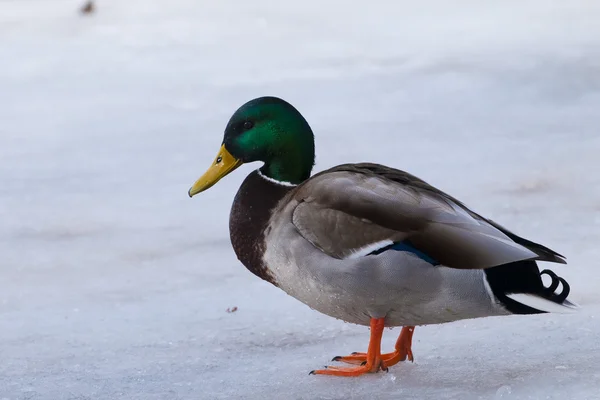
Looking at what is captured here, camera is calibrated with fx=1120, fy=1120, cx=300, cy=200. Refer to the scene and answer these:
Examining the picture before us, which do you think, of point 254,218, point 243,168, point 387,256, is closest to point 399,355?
point 387,256

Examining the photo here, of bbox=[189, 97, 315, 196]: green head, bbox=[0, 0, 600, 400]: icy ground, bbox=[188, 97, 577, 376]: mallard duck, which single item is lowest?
bbox=[0, 0, 600, 400]: icy ground

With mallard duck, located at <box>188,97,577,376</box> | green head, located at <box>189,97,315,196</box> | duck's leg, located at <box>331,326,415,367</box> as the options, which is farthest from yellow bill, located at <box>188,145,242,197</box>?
duck's leg, located at <box>331,326,415,367</box>

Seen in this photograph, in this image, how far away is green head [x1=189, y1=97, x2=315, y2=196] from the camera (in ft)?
12.4

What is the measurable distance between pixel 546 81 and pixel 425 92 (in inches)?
34.8

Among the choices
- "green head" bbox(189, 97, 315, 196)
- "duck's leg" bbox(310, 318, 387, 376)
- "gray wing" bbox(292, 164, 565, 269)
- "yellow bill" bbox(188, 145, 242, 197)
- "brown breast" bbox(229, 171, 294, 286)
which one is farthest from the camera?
"yellow bill" bbox(188, 145, 242, 197)

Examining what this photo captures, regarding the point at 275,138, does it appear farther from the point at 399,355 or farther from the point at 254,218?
the point at 399,355

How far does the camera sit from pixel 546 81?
25.8 ft

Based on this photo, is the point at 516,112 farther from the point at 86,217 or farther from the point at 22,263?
the point at 22,263

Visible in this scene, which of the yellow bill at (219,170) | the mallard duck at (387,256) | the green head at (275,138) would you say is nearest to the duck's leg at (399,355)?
the mallard duck at (387,256)

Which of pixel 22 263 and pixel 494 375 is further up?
pixel 494 375

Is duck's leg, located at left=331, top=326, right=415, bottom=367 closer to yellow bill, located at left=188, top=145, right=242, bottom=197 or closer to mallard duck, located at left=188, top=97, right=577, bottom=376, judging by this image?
mallard duck, located at left=188, top=97, right=577, bottom=376

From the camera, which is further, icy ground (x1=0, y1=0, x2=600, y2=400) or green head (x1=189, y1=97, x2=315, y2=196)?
green head (x1=189, y1=97, x2=315, y2=196)

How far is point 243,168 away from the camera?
6.43 m

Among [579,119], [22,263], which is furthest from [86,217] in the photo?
[579,119]
